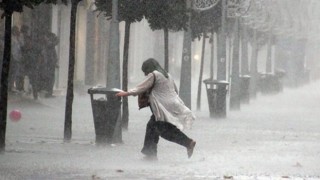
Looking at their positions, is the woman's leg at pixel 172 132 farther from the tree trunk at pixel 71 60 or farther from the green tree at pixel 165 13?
the green tree at pixel 165 13

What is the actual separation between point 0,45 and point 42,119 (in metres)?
4.85

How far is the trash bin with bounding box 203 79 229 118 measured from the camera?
99.9 feet

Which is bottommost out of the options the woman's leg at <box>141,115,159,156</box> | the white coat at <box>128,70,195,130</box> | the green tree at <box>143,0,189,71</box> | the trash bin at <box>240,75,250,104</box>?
the trash bin at <box>240,75,250,104</box>

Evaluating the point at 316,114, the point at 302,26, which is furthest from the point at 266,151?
the point at 302,26

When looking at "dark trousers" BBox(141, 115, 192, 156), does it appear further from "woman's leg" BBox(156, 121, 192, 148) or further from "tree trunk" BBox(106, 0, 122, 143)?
"tree trunk" BBox(106, 0, 122, 143)

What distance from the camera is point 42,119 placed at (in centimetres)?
2650

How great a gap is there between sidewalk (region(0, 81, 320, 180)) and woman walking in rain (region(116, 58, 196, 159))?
319 mm

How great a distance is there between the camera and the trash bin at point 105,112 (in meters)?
18.6

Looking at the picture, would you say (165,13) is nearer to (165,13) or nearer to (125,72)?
(165,13)

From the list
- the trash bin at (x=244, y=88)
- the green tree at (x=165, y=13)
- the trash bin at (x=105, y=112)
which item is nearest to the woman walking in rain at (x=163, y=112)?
the trash bin at (x=105, y=112)

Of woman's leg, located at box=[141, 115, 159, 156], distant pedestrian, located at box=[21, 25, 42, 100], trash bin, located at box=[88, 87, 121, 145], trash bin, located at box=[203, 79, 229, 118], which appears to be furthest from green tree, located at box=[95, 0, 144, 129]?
distant pedestrian, located at box=[21, 25, 42, 100]

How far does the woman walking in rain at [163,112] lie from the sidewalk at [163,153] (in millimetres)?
319

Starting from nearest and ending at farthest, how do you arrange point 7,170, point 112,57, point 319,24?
point 7,170, point 112,57, point 319,24

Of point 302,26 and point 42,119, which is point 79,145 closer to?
point 42,119
